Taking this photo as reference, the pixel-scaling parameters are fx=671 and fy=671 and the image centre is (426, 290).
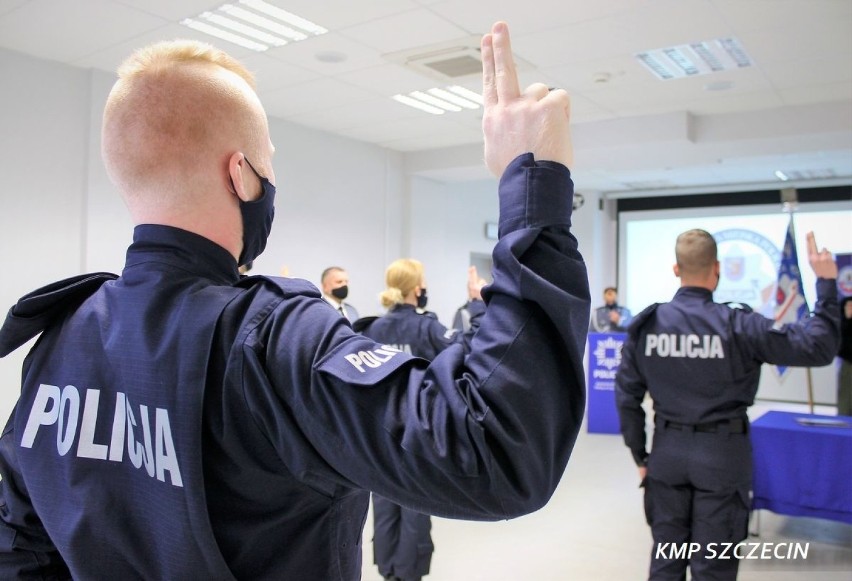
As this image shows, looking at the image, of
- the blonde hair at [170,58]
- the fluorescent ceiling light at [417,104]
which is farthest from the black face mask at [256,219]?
the fluorescent ceiling light at [417,104]

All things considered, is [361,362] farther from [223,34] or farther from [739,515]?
[223,34]

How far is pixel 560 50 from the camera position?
207 inches

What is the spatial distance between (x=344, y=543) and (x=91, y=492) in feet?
1.06

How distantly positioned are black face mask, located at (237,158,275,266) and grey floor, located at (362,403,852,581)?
3.22m

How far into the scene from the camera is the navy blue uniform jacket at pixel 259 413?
629mm

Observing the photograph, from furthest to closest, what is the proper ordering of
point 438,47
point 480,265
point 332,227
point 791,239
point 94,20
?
point 480,265 < point 332,227 < point 791,239 < point 438,47 < point 94,20

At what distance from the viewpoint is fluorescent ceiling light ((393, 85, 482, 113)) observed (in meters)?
6.41

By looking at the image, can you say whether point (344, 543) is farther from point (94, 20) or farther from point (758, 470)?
point (94, 20)

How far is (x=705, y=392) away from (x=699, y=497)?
449 millimetres

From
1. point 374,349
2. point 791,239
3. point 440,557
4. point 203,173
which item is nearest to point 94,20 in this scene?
point 440,557

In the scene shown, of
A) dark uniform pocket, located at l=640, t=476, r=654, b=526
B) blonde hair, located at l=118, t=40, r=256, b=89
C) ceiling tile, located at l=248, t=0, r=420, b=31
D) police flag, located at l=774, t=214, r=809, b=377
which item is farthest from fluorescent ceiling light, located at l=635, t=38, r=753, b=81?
blonde hair, located at l=118, t=40, r=256, b=89

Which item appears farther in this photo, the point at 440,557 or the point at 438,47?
the point at 438,47

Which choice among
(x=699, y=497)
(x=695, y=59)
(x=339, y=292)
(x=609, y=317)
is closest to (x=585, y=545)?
(x=699, y=497)

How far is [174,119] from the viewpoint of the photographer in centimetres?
84
